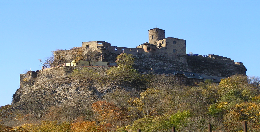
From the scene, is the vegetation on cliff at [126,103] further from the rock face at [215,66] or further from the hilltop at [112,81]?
the rock face at [215,66]

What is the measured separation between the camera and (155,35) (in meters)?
82.7

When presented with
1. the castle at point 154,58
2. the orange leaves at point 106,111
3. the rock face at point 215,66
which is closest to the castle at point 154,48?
the castle at point 154,58

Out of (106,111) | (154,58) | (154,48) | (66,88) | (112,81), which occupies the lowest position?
(106,111)

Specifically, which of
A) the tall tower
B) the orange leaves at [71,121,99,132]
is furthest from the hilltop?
the orange leaves at [71,121,99,132]

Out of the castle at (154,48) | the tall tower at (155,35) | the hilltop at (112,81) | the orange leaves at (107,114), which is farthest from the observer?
the tall tower at (155,35)

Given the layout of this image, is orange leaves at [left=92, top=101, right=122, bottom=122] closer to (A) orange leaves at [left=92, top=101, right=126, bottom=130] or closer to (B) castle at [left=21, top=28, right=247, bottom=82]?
(A) orange leaves at [left=92, top=101, right=126, bottom=130]

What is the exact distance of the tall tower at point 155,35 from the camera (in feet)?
270

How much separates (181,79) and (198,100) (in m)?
11.6

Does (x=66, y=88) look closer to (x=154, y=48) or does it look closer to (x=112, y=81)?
(x=112, y=81)

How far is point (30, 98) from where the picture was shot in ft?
222

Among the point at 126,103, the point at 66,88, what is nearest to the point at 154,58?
the point at 66,88

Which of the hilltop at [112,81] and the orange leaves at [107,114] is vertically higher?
the hilltop at [112,81]

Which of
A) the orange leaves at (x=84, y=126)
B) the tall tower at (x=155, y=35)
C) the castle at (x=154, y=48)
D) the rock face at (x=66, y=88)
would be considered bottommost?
the orange leaves at (x=84, y=126)

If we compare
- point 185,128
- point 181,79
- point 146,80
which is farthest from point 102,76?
point 185,128
